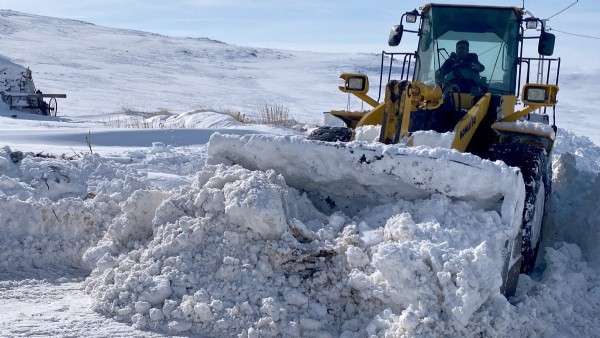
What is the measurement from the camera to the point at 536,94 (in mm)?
6039

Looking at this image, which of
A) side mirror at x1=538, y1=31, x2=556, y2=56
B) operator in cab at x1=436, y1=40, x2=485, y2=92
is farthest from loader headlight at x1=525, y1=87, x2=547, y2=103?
side mirror at x1=538, y1=31, x2=556, y2=56

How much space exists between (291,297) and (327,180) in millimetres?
1114

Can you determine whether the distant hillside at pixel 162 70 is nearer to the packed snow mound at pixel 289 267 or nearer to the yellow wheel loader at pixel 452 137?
the yellow wheel loader at pixel 452 137

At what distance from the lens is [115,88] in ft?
101

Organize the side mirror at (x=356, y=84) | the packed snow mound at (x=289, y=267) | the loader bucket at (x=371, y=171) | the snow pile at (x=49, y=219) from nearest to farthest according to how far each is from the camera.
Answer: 1. the packed snow mound at (x=289, y=267)
2. the loader bucket at (x=371, y=171)
3. the snow pile at (x=49, y=219)
4. the side mirror at (x=356, y=84)

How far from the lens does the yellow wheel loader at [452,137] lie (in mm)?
4422

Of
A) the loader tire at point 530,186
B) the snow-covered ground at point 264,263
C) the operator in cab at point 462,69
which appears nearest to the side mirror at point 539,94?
the loader tire at point 530,186

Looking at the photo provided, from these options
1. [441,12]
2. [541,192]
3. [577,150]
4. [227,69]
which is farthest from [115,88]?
[541,192]

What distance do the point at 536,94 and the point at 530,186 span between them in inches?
56.5

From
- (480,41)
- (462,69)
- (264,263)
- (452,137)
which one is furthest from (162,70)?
(264,263)

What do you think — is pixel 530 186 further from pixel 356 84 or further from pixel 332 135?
pixel 356 84

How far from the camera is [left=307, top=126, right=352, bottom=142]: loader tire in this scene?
6.09m

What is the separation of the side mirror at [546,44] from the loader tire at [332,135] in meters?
2.00

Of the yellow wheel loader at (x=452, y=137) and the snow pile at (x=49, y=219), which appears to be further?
the snow pile at (x=49, y=219)
